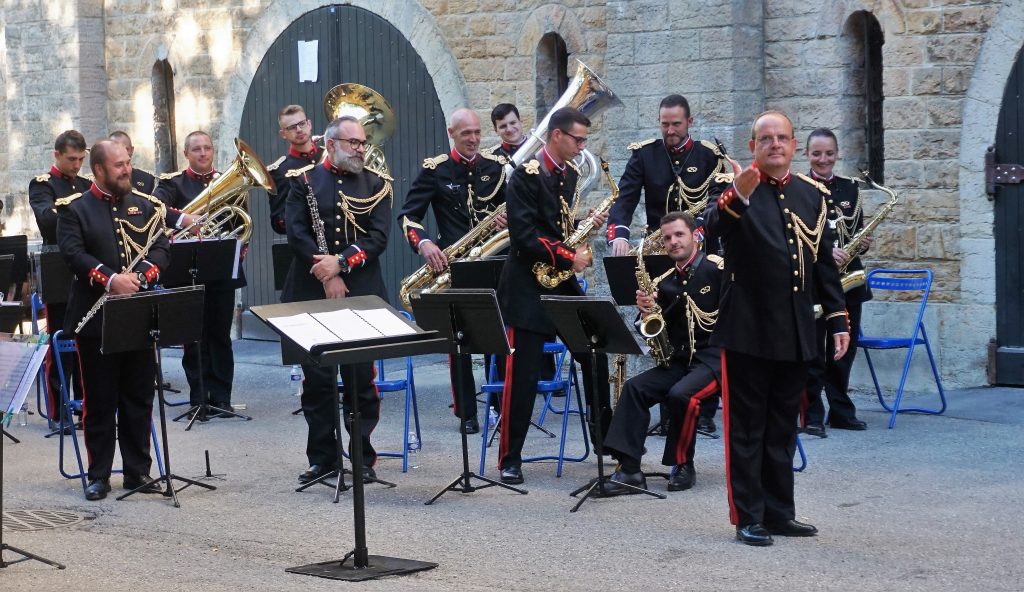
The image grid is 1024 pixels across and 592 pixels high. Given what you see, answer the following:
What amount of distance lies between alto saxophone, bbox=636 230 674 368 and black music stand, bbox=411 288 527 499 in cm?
84

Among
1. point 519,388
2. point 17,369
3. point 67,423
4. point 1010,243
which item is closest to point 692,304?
point 519,388

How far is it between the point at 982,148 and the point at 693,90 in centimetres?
221

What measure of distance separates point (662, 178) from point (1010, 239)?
2.60 metres

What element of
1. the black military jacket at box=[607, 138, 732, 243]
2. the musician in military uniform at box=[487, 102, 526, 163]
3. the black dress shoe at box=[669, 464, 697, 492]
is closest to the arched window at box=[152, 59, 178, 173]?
the musician in military uniform at box=[487, 102, 526, 163]

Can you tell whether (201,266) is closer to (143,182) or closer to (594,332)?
(143,182)

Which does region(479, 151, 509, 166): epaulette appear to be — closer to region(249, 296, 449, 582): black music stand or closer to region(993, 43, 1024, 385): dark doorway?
region(993, 43, 1024, 385): dark doorway

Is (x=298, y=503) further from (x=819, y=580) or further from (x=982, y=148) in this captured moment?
(x=982, y=148)

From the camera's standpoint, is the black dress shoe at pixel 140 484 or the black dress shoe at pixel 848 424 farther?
the black dress shoe at pixel 848 424

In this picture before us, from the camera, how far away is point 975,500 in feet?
24.9

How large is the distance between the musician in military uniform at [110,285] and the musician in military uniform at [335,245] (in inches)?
32.9

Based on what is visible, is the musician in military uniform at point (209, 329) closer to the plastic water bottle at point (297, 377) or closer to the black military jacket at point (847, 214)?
the plastic water bottle at point (297, 377)

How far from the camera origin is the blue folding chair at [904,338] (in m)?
9.94

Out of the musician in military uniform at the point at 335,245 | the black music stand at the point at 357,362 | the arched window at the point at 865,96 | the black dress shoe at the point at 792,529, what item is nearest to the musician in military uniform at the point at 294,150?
the musician in military uniform at the point at 335,245

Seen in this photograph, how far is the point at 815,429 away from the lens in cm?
954
